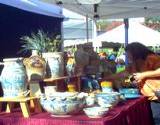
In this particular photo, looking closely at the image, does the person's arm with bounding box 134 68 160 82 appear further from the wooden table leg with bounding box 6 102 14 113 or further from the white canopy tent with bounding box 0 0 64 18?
the white canopy tent with bounding box 0 0 64 18

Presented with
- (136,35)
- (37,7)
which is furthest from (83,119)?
(136,35)

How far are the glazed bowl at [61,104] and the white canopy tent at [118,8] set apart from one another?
125 inches

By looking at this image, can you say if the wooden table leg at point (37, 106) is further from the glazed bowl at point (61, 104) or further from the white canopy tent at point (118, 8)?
the white canopy tent at point (118, 8)

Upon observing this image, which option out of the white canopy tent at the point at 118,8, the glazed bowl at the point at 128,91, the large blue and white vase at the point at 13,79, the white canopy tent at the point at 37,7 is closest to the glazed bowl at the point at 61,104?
the large blue and white vase at the point at 13,79

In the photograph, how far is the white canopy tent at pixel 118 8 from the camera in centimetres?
577

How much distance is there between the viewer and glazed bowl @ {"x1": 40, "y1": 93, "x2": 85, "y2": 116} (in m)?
2.27

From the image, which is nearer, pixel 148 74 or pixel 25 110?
pixel 25 110

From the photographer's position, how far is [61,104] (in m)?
2.26

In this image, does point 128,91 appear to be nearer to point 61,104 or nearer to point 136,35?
point 61,104

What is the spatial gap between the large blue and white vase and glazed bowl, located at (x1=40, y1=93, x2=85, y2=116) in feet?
0.49

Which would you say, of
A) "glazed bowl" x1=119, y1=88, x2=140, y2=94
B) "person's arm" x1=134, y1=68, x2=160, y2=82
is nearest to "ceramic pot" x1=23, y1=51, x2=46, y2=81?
"glazed bowl" x1=119, y1=88, x2=140, y2=94

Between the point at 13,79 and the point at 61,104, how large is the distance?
0.31 meters

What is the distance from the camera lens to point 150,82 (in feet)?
11.2

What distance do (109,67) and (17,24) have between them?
4.92 ft
